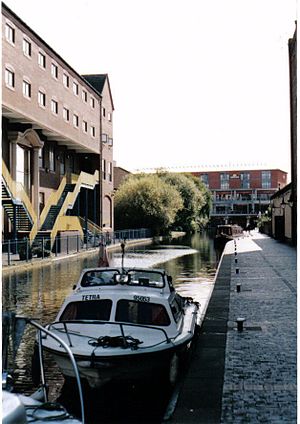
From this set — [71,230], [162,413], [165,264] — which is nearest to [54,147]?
[71,230]

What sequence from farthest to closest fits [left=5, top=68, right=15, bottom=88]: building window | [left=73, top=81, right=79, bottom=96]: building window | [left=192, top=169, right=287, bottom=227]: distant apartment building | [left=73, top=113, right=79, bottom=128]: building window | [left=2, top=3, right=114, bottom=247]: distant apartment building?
[left=192, top=169, right=287, bottom=227]: distant apartment building, [left=73, top=81, right=79, bottom=96]: building window, [left=73, top=113, right=79, bottom=128]: building window, [left=2, top=3, right=114, bottom=247]: distant apartment building, [left=5, top=68, right=15, bottom=88]: building window

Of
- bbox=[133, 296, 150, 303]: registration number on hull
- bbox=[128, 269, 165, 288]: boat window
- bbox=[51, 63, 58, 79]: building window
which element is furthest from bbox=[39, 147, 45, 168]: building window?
bbox=[133, 296, 150, 303]: registration number on hull

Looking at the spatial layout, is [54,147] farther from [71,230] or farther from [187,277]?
[187,277]

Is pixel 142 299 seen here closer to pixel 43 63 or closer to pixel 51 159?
pixel 43 63

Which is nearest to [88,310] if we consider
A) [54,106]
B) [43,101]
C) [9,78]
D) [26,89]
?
[9,78]

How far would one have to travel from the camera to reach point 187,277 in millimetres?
19891

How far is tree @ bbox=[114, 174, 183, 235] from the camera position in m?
53.8

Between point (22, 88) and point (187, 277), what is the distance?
1457 cm

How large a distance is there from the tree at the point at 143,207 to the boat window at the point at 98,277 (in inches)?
1742

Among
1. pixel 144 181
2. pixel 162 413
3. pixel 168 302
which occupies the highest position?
pixel 144 181

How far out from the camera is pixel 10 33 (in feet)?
89.5

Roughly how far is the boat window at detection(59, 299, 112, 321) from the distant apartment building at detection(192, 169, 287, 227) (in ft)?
220

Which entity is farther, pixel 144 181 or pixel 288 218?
pixel 144 181

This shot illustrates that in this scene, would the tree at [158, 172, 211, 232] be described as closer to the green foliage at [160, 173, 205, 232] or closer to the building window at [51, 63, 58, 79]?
the green foliage at [160, 173, 205, 232]
